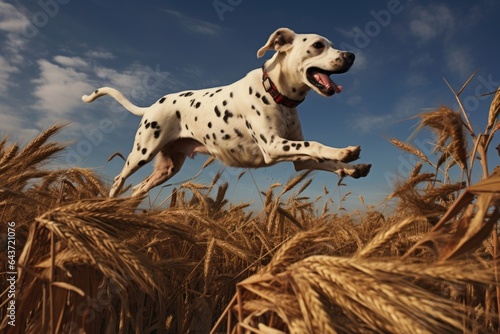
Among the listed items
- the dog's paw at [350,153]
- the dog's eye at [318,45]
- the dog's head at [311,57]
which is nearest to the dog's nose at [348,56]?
the dog's head at [311,57]

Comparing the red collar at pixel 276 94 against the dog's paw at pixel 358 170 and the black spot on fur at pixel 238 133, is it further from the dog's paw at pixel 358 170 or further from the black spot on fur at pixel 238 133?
the dog's paw at pixel 358 170

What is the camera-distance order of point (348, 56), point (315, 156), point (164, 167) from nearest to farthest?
point (315, 156), point (348, 56), point (164, 167)

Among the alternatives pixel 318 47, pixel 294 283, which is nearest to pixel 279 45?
pixel 318 47

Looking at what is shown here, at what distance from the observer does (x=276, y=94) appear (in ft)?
16.9

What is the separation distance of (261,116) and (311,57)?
0.94 meters

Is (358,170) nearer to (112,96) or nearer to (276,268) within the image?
(276,268)

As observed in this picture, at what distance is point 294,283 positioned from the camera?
120 cm

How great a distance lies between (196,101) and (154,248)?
3741mm

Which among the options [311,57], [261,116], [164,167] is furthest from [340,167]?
[164,167]

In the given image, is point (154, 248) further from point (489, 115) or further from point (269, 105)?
point (269, 105)

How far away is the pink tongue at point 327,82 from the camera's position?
4.82 meters

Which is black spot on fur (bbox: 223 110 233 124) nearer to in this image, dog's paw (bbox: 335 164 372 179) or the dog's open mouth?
the dog's open mouth

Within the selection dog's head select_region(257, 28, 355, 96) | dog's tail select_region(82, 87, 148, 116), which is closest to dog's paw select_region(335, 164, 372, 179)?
dog's head select_region(257, 28, 355, 96)

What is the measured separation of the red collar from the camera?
16.8 ft
